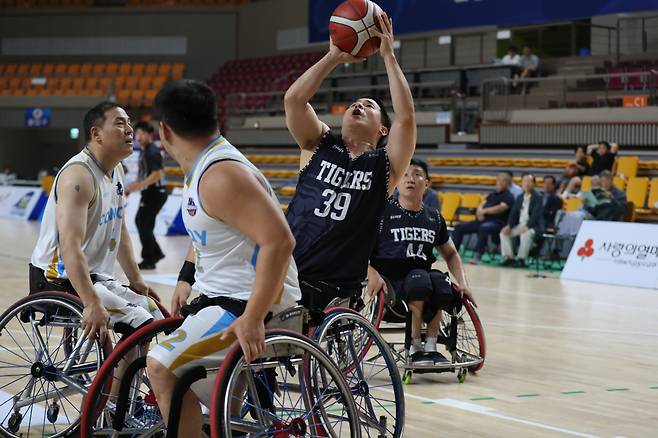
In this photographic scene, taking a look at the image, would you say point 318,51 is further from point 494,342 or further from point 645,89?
point 494,342

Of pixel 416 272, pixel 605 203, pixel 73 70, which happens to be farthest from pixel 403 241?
pixel 73 70

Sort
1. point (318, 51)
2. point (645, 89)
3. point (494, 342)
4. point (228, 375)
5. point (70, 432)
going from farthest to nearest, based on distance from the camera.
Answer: point (318, 51)
point (645, 89)
point (494, 342)
point (70, 432)
point (228, 375)

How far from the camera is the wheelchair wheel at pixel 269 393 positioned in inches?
103

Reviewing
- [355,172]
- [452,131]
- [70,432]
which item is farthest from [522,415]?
[452,131]

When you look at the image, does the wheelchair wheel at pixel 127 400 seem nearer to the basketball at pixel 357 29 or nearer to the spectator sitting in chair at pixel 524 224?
the basketball at pixel 357 29

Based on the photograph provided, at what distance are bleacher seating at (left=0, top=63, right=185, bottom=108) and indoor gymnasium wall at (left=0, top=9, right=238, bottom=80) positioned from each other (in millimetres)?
562

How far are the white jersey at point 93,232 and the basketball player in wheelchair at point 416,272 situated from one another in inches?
64.6

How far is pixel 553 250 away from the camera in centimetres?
1284

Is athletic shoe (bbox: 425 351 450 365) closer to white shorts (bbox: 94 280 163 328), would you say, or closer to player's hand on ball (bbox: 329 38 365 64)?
white shorts (bbox: 94 280 163 328)

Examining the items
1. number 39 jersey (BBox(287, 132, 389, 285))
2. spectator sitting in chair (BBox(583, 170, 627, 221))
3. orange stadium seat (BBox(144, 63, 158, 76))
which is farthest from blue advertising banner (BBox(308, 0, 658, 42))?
number 39 jersey (BBox(287, 132, 389, 285))

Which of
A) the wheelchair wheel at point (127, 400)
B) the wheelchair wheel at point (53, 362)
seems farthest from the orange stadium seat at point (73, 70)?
the wheelchair wheel at point (127, 400)

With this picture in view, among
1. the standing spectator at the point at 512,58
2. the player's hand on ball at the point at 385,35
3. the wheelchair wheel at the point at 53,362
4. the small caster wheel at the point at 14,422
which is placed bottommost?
the small caster wheel at the point at 14,422

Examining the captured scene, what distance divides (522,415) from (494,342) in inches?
85.6

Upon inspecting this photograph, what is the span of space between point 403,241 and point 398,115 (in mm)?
1835
